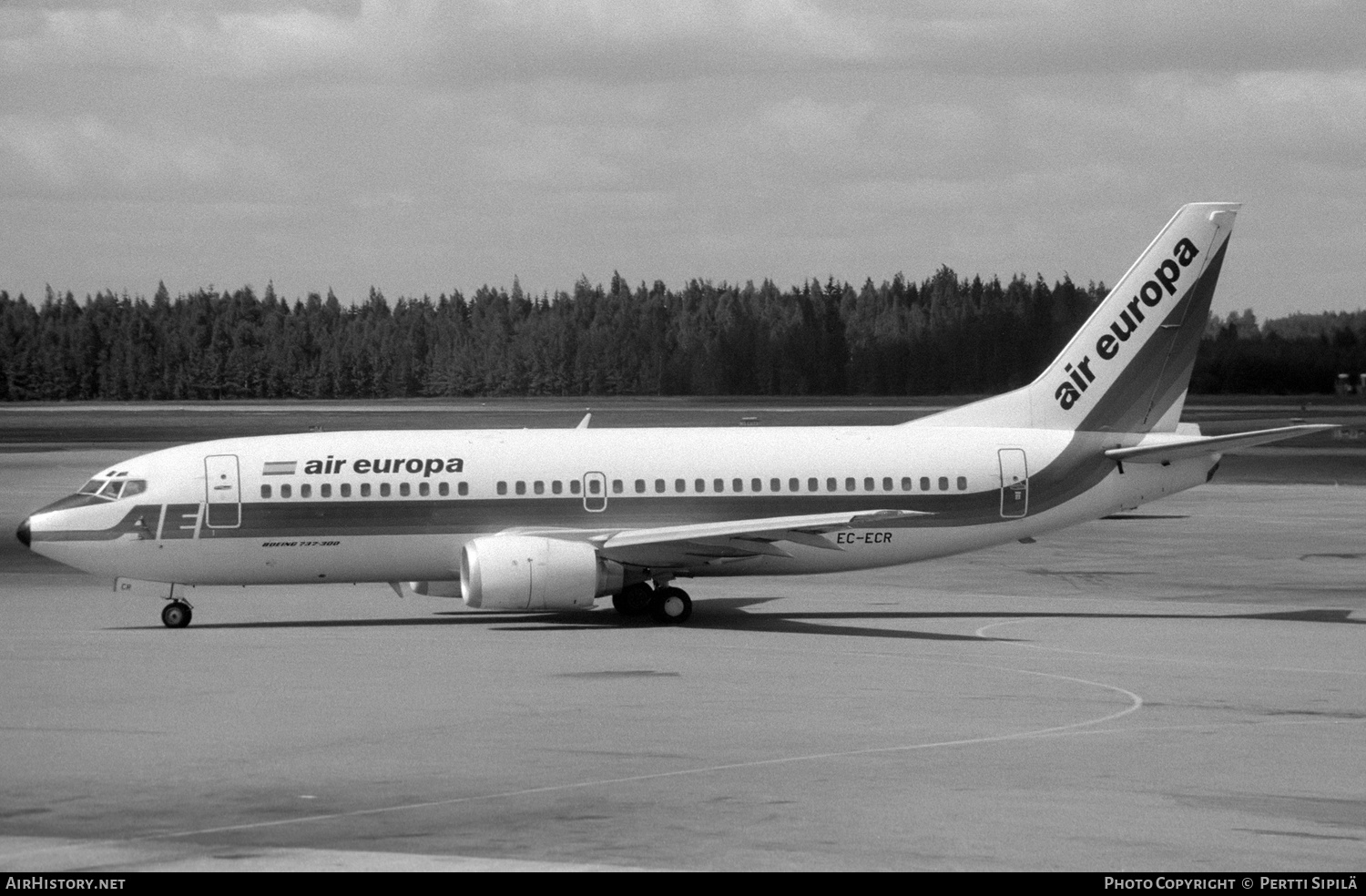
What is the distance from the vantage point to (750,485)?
3800cm

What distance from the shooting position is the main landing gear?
120ft

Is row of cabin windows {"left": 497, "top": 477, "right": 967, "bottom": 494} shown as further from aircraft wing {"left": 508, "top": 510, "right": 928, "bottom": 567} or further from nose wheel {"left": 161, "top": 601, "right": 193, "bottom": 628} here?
nose wheel {"left": 161, "top": 601, "right": 193, "bottom": 628}

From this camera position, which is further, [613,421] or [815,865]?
[613,421]

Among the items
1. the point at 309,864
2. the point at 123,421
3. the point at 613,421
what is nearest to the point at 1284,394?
the point at 613,421

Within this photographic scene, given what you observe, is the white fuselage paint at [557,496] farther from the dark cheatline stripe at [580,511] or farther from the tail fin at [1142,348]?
the tail fin at [1142,348]

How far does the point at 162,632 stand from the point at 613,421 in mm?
114578


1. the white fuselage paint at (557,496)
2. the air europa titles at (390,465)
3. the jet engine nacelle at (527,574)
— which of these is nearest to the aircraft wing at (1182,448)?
the white fuselage paint at (557,496)

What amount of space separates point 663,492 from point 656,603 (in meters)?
2.31

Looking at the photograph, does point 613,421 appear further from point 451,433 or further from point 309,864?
point 309,864

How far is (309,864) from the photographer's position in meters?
16.6

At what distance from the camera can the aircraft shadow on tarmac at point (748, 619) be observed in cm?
3588

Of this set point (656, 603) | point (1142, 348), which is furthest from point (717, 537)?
point (1142, 348)

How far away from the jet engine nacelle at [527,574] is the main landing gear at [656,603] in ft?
5.68

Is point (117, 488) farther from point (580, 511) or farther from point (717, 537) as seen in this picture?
point (717, 537)
